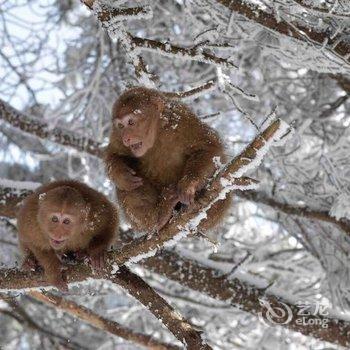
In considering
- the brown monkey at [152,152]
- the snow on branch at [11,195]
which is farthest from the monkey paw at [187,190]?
the snow on branch at [11,195]

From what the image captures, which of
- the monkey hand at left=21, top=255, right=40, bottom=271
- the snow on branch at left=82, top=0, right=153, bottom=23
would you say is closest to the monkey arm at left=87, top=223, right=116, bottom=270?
the monkey hand at left=21, top=255, right=40, bottom=271

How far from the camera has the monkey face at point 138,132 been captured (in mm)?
4270

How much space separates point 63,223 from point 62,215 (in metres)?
0.06

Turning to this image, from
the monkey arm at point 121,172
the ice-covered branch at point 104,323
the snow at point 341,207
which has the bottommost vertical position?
the ice-covered branch at point 104,323

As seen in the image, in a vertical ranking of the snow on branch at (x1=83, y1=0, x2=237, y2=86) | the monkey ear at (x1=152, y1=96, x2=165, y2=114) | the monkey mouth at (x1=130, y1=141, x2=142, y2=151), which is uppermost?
the snow on branch at (x1=83, y1=0, x2=237, y2=86)

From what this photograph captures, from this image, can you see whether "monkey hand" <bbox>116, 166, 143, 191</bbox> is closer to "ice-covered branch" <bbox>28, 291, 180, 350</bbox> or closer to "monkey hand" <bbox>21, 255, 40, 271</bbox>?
"monkey hand" <bbox>21, 255, 40, 271</bbox>

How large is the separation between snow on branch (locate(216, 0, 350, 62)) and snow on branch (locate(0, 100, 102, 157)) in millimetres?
2706

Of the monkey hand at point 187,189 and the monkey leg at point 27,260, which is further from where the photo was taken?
the monkey leg at point 27,260

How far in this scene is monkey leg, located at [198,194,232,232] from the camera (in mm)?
4410

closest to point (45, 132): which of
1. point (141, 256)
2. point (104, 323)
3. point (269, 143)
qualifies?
point (104, 323)

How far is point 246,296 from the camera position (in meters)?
6.07

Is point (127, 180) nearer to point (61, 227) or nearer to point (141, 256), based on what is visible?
point (141, 256)

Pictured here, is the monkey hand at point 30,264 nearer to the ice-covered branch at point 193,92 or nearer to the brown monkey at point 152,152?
the brown monkey at point 152,152

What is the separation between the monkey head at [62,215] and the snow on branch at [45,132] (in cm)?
241
